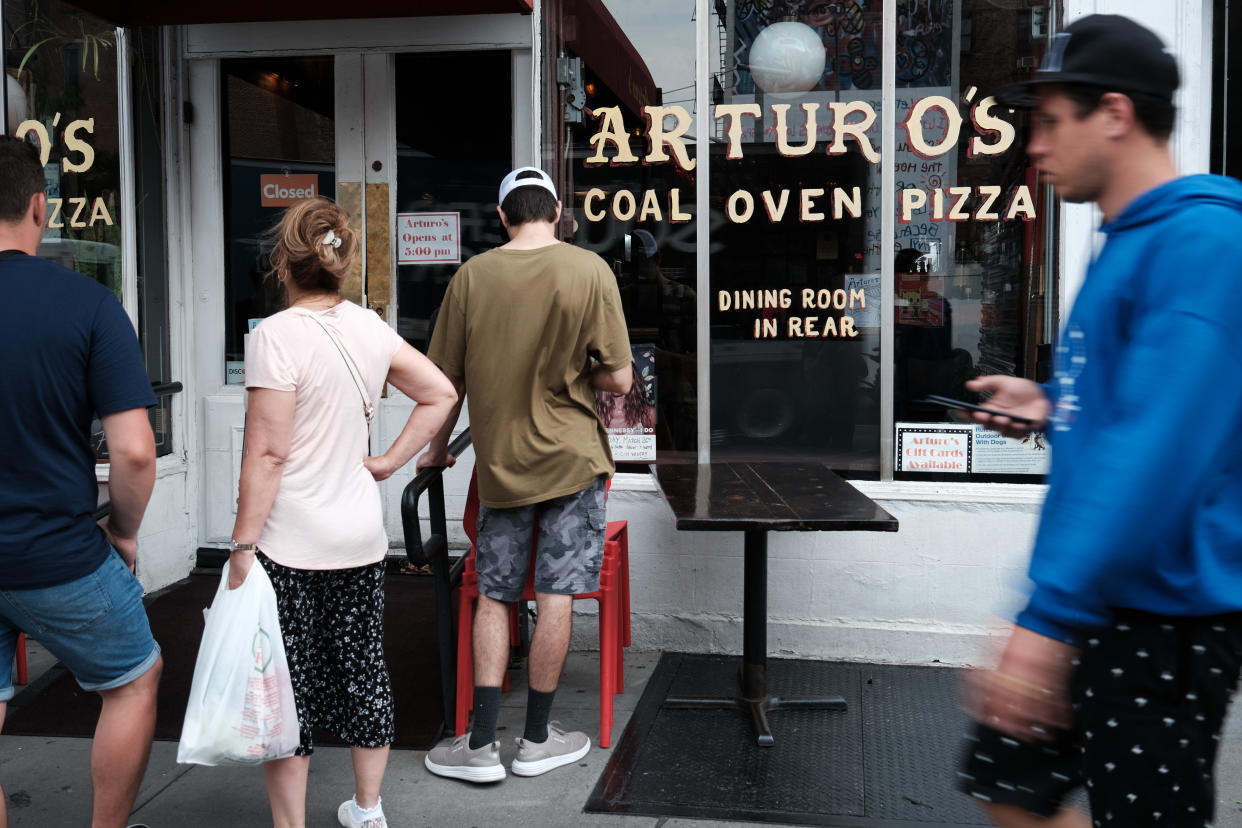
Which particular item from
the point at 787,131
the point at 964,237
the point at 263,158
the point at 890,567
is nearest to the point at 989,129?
the point at 964,237

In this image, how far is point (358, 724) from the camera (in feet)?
10.8

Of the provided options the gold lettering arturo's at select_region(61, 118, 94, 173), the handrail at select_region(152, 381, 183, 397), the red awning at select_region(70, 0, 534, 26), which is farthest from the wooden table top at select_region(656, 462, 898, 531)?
the gold lettering arturo's at select_region(61, 118, 94, 173)

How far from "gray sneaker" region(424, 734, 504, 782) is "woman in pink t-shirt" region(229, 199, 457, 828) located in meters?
0.52

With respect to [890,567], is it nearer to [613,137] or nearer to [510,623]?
[510,623]

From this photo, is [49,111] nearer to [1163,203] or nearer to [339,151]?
[339,151]

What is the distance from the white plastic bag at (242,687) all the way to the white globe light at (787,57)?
Answer: 3.36 metres

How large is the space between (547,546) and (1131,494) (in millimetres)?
2547

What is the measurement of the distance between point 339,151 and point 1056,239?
342cm

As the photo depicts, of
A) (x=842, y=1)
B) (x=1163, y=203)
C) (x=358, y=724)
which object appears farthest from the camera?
(x=842, y=1)

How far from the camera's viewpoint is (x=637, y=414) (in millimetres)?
5496

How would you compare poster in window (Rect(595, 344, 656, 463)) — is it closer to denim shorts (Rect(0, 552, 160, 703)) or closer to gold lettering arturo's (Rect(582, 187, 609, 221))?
gold lettering arturo's (Rect(582, 187, 609, 221))

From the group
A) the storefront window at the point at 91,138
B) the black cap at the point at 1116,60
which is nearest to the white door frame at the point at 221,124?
the storefront window at the point at 91,138

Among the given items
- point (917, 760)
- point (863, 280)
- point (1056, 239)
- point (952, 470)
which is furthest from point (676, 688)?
point (1056, 239)

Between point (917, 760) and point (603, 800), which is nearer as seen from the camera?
point (603, 800)
